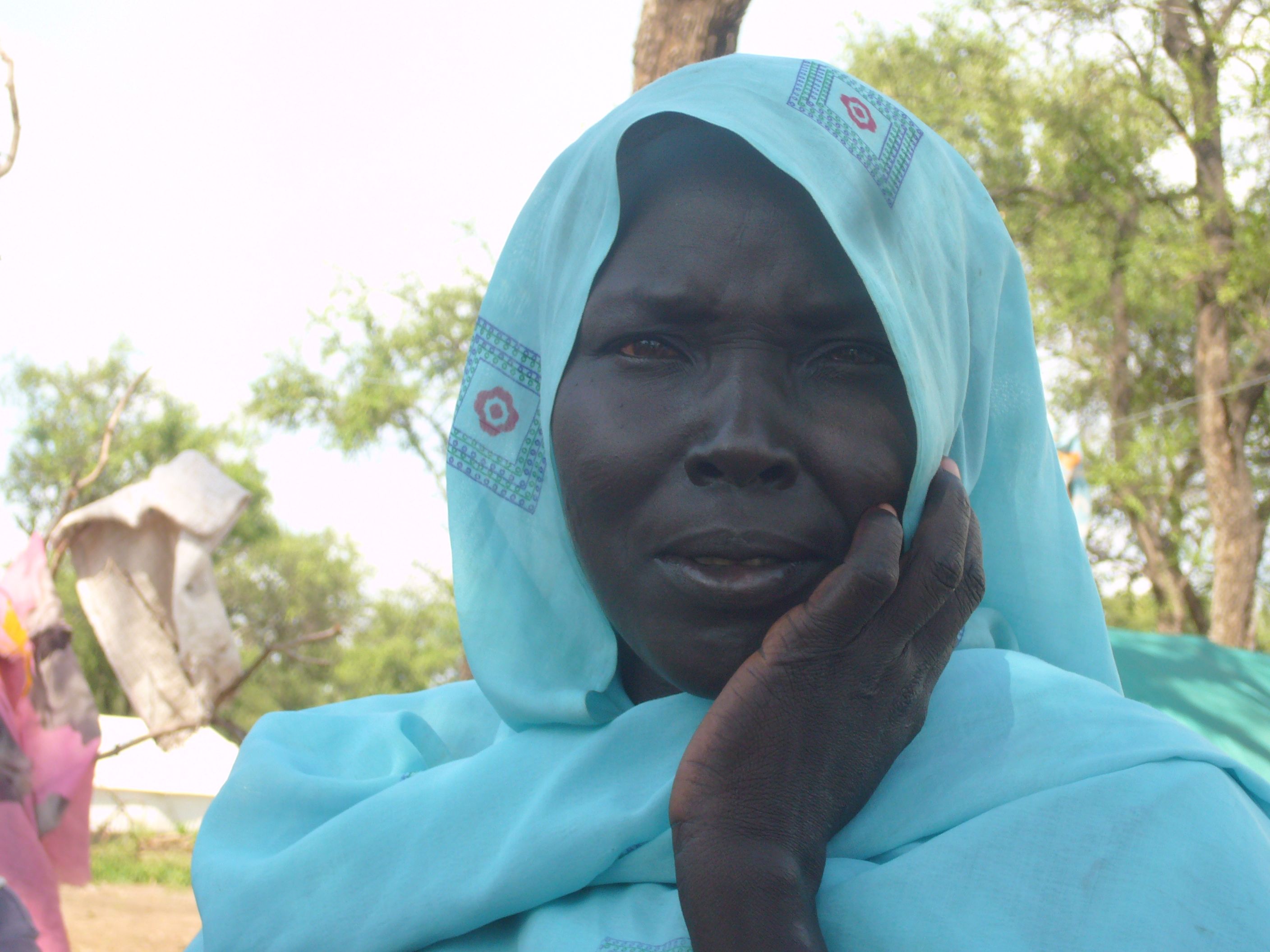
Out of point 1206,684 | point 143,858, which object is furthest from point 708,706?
point 143,858

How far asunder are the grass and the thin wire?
1218 centimetres

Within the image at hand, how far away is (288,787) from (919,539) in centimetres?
89

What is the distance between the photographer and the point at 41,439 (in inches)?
1179

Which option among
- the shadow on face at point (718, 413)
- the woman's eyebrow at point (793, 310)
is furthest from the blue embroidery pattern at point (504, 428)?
the woman's eyebrow at point (793, 310)

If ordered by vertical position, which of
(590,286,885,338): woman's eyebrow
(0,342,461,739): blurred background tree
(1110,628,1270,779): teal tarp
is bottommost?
(0,342,461,739): blurred background tree

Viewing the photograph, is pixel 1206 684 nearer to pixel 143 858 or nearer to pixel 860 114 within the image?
pixel 860 114

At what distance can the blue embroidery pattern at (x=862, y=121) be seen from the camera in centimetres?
135

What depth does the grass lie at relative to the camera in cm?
1326

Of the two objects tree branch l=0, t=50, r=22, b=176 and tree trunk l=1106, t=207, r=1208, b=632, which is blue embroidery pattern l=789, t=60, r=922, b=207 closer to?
tree branch l=0, t=50, r=22, b=176

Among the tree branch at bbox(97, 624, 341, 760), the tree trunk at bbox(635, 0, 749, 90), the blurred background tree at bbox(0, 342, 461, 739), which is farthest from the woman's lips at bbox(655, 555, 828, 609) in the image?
the blurred background tree at bbox(0, 342, 461, 739)

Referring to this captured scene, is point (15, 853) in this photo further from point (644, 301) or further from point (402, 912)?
point (644, 301)

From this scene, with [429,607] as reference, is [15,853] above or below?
above

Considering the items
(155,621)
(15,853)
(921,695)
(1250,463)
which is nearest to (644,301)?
(921,695)

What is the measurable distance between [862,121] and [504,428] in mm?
603
